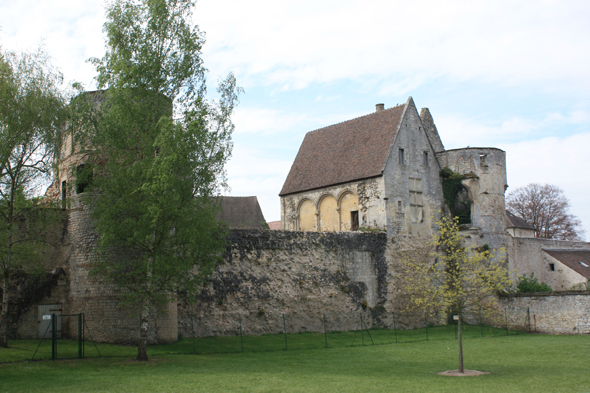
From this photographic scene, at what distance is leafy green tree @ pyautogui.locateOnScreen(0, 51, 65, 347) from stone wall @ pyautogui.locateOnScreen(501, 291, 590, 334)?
25.5 metres

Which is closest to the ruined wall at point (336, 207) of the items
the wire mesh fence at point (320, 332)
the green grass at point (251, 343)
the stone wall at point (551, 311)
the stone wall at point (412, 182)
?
the stone wall at point (412, 182)

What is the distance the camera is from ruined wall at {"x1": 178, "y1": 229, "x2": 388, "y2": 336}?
945 inches

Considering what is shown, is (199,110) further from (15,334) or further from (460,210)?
(460,210)

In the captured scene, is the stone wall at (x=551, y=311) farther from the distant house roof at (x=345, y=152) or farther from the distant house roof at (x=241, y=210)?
the distant house roof at (x=241, y=210)

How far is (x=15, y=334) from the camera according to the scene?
21.3m

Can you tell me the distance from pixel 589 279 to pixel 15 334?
35.1m

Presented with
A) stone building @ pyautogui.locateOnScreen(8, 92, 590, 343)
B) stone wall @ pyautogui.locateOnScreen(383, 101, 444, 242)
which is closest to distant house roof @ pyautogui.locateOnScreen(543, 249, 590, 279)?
stone building @ pyautogui.locateOnScreen(8, 92, 590, 343)

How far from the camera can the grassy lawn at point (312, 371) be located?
1349cm

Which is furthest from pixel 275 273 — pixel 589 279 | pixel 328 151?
pixel 589 279

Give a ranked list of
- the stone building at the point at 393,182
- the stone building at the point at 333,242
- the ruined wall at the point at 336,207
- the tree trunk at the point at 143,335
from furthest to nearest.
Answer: the stone building at the point at 393,182
the ruined wall at the point at 336,207
the stone building at the point at 333,242
the tree trunk at the point at 143,335

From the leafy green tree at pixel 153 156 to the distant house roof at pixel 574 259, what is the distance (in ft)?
98.1

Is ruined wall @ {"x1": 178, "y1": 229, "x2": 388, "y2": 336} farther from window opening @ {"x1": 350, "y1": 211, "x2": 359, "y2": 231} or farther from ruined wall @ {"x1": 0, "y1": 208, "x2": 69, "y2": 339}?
ruined wall @ {"x1": 0, "y1": 208, "x2": 69, "y2": 339}

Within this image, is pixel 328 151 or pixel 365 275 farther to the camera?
pixel 328 151

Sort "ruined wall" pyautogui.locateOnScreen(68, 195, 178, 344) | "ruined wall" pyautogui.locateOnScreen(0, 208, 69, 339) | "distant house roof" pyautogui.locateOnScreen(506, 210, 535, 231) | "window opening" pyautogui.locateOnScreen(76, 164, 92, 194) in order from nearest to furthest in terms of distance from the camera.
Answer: "window opening" pyautogui.locateOnScreen(76, 164, 92, 194), "ruined wall" pyautogui.locateOnScreen(68, 195, 178, 344), "ruined wall" pyautogui.locateOnScreen(0, 208, 69, 339), "distant house roof" pyautogui.locateOnScreen(506, 210, 535, 231)
